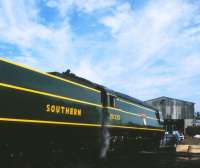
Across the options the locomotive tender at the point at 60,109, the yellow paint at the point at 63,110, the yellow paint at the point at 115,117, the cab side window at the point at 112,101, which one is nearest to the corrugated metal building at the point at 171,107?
the locomotive tender at the point at 60,109

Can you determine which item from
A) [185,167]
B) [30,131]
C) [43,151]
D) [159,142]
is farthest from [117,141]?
[159,142]

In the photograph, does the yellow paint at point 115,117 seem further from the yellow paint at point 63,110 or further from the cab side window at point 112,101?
the yellow paint at point 63,110

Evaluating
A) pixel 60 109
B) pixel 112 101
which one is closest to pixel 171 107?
pixel 112 101

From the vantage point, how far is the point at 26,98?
11070mm

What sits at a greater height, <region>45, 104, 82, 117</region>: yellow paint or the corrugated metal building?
the corrugated metal building

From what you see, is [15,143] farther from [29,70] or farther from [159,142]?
[159,142]

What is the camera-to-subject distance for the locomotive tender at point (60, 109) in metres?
10.5

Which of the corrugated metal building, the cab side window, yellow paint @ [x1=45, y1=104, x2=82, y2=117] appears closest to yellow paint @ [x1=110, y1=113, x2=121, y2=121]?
the cab side window

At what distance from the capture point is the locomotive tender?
1047cm

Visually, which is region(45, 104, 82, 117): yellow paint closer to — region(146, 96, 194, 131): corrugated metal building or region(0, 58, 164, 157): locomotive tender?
region(0, 58, 164, 157): locomotive tender

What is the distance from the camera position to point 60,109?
515 inches

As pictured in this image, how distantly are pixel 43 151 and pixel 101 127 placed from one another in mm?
5061

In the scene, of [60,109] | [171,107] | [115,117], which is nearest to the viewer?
[60,109]

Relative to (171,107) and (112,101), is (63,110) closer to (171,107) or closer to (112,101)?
(112,101)
